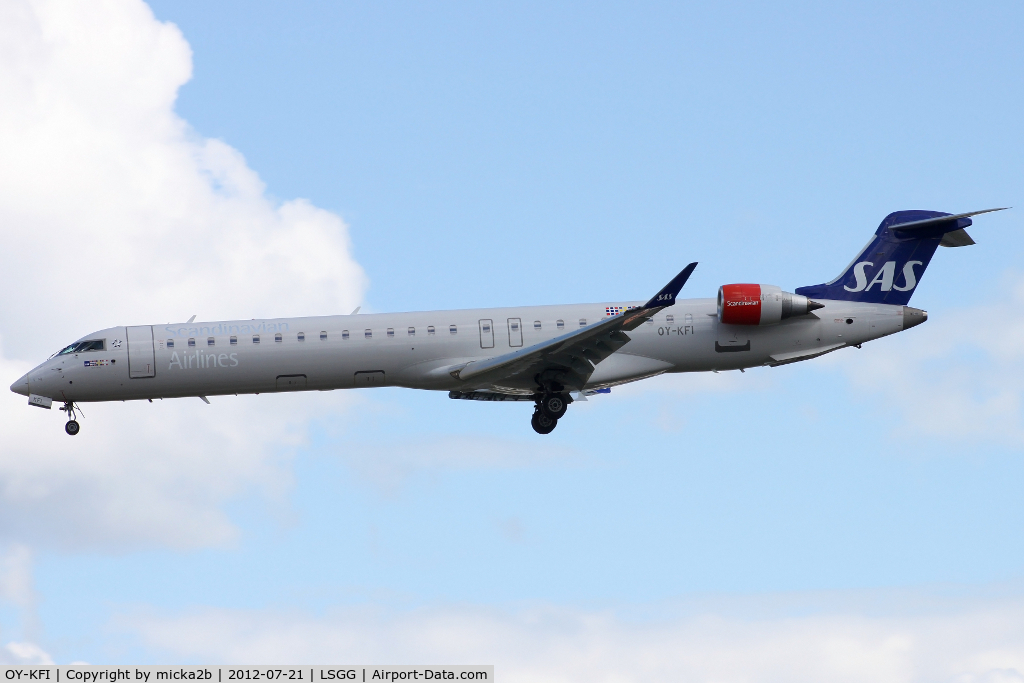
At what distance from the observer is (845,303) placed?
30.1 metres

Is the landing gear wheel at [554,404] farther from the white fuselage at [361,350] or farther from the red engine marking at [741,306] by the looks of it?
the red engine marking at [741,306]

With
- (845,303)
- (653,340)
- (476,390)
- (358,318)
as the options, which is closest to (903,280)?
(845,303)

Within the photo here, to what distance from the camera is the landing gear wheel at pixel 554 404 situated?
2864cm

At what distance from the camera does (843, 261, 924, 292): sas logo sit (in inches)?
1204

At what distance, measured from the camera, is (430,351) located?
93.7ft

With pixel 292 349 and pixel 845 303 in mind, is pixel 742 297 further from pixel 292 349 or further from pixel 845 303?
pixel 292 349

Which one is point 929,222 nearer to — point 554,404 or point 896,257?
point 896,257

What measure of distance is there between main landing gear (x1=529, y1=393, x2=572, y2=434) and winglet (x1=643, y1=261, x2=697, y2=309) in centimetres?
448

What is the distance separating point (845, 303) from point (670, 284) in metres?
7.72

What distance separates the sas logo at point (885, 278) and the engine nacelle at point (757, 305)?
2349 millimetres

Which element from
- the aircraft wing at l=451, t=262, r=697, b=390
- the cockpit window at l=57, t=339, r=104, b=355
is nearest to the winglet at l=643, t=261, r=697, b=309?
the aircraft wing at l=451, t=262, r=697, b=390

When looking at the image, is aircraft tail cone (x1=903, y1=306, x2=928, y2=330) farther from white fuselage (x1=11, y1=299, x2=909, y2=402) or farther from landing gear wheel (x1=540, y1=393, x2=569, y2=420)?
landing gear wheel (x1=540, y1=393, x2=569, y2=420)

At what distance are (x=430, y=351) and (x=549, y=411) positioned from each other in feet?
11.0

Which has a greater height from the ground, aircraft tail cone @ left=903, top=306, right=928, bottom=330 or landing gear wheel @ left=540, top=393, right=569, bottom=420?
aircraft tail cone @ left=903, top=306, right=928, bottom=330
